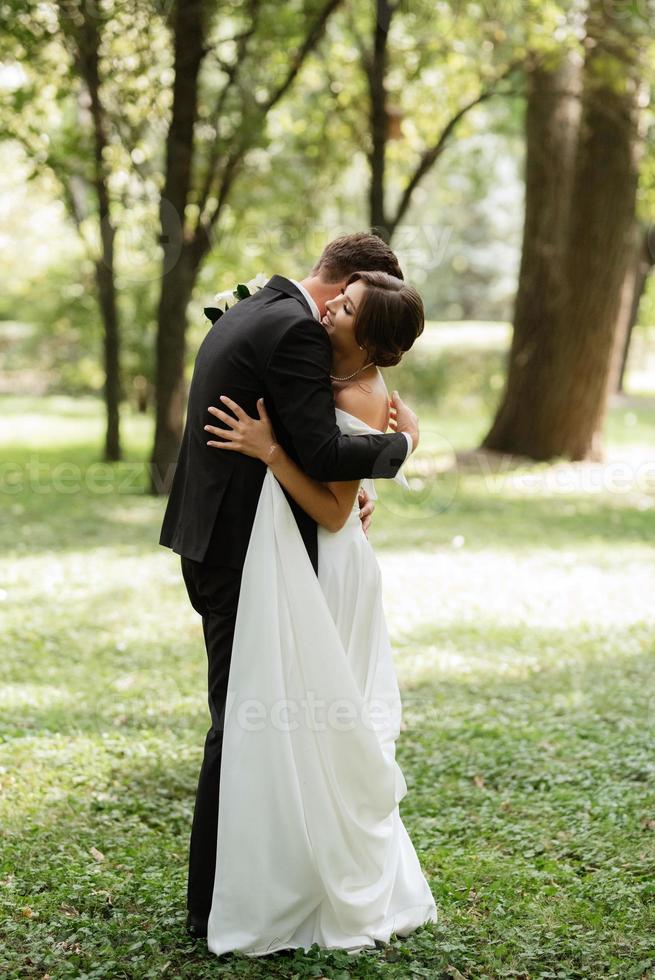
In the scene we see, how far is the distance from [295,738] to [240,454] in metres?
0.81

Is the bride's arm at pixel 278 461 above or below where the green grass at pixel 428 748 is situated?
above

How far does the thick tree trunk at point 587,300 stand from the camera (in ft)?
43.3

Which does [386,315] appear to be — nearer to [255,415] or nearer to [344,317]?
[344,317]

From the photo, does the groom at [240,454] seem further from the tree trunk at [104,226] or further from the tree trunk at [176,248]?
the tree trunk at [176,248]

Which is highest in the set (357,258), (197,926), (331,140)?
(331,140)

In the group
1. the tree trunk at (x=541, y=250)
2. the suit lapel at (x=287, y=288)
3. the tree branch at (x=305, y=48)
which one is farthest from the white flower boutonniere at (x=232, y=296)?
the tree trunk at (x=541, y=250)

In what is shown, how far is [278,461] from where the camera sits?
321cm

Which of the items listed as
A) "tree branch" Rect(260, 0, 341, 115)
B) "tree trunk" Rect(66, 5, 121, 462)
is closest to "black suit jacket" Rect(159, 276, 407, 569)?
"tree trunk" Rect(66, 5, 121, 462)

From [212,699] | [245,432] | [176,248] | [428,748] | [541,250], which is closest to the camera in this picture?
[245,432]

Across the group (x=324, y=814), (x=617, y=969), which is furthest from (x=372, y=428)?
(x=617, y=969)

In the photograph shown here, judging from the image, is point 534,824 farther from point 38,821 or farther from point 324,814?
point 38,821

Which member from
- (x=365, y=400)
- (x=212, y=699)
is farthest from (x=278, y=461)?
(x=212, y=699)

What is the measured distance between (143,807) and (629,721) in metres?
2.40

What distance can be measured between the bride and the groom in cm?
6
